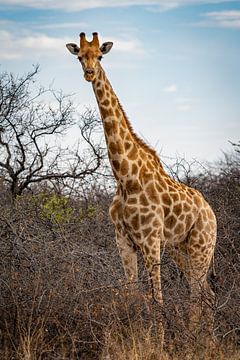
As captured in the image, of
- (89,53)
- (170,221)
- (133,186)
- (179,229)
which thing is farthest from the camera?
(179,229)

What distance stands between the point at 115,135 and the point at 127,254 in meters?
1.19

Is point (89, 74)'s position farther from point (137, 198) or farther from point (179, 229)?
point (179, 229)

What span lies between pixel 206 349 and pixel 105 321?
36.1 inches

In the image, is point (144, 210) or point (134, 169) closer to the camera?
point (144, 210)

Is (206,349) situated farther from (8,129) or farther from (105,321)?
(8,129)

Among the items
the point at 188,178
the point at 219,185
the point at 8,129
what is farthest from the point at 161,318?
the point at 8,129

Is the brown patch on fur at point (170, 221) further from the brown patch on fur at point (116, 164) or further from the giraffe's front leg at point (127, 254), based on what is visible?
the brown patch on fur at point (116, 164)

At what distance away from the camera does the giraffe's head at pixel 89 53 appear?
8016 millimetres

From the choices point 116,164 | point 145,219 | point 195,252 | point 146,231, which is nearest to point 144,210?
point 145,219

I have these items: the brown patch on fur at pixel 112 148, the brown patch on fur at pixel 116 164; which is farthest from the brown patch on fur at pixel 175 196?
the brown patch on fur at pixel 112 148

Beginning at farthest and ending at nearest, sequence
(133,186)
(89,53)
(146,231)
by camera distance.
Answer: (133,186) → (146,231) → (89,53)

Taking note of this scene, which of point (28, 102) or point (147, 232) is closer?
point (147, 232)

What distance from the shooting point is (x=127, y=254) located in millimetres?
8297

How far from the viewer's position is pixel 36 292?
7.00 meters
